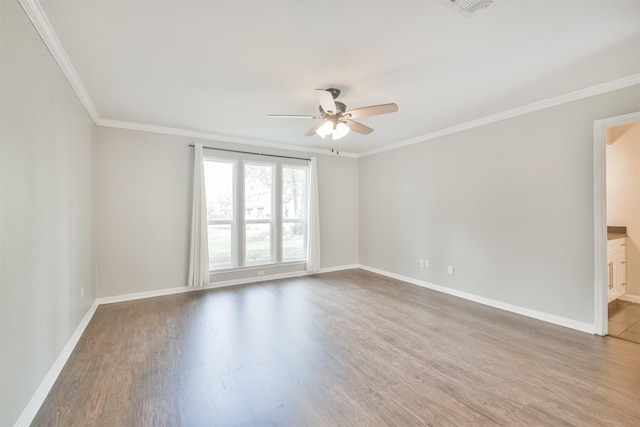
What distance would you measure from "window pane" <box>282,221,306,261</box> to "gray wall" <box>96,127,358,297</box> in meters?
1.19

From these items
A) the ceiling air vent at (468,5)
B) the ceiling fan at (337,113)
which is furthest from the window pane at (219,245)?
the ceiling air vent at (468,5)

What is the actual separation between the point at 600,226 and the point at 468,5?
2666 millimetres

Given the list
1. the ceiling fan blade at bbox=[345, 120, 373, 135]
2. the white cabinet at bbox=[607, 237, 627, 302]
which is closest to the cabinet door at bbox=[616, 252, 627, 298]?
the white cabinet at bbox=[607, 237, 627, 302]

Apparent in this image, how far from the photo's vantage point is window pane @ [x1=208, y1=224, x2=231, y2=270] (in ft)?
15.6

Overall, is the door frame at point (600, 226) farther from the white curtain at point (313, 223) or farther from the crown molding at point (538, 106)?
the white curtain at point (313, 223)

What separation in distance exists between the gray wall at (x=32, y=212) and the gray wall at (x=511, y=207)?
4624mm

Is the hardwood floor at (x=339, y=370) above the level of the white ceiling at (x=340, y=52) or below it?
below

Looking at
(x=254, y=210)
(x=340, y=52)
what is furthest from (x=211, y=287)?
(x=340, y=52)

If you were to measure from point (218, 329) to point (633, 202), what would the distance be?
5.71 metres

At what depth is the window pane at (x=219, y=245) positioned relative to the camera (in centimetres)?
477

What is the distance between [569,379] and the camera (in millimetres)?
2139

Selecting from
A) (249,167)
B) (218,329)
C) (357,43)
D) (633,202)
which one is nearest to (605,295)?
(633,202)

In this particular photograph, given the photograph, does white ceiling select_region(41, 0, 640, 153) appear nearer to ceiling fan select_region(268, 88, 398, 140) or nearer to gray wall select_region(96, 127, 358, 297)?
ceiling fan select_region(268, 88, 398, 140)

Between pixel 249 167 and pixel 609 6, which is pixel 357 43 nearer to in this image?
pixel 609 6
